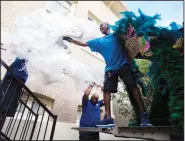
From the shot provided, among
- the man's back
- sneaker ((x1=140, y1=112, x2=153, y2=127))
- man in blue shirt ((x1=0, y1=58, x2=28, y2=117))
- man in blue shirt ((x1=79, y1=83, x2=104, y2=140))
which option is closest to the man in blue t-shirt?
the man's back

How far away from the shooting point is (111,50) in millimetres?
2686

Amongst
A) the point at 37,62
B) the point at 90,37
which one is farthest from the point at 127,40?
the point at 37,62

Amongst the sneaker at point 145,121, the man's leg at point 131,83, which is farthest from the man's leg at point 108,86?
the sneaker at point 145,121

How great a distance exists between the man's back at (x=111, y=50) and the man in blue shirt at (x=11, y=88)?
1643 millimetres

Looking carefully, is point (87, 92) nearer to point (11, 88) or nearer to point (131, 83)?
point (131, 83)

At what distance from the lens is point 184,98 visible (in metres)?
1.54

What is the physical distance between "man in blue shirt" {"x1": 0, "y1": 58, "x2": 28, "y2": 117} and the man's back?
1.64 metres

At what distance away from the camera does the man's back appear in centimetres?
257

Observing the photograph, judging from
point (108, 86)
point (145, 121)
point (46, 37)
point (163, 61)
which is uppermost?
point (46, 37)

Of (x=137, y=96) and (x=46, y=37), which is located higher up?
(x=46, y=37)

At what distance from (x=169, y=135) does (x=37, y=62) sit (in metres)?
2.13

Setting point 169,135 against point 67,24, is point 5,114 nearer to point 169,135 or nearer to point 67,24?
point 67,24

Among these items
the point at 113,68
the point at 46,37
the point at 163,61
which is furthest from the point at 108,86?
the point at 46,37

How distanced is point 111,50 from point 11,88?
2.29 m
